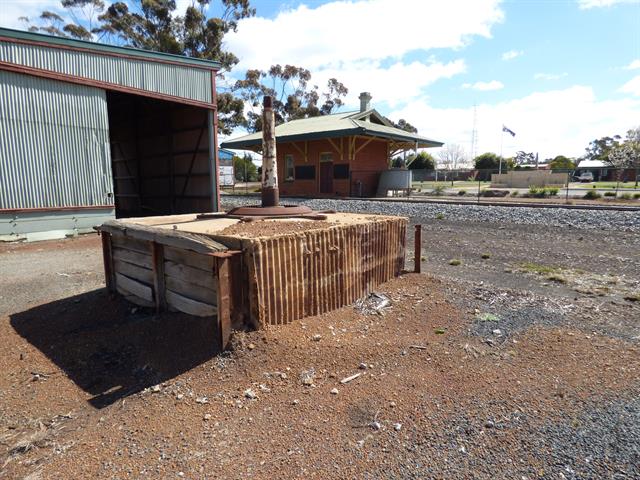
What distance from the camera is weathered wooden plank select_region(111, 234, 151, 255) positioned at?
5.47 m

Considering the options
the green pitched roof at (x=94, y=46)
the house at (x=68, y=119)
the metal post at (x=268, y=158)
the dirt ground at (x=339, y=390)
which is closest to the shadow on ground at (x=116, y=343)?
the dirt ground at (x=339, y=390)

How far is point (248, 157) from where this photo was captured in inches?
2422

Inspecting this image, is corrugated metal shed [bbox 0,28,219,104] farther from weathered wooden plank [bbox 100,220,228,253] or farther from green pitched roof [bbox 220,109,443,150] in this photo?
green pitched roof [bbox 220,109,443,150]

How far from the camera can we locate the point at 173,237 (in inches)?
180

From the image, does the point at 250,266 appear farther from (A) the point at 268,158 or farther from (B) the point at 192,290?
(A) the point at 268,158

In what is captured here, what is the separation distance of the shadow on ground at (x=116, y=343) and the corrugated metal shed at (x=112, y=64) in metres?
8.16

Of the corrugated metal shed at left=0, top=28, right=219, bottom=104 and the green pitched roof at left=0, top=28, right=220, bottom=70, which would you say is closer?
the green pitched roof at left=0, top=28, right=220, bottom=70

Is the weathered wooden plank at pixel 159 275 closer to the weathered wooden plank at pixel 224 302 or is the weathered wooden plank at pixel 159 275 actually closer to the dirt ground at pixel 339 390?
the dirt ground at pixel 339 390

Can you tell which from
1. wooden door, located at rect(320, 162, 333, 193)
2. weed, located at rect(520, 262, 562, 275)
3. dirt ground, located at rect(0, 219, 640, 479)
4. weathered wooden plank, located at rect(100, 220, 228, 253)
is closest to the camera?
dirt ground, located at rect(0, 219, 640, 479)

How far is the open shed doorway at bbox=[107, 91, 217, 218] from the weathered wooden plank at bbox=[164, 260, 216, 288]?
11.2 metres

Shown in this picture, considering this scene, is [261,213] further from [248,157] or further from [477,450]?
[248,157]

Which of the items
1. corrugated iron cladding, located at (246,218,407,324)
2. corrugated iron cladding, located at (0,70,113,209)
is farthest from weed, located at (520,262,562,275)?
corrugated iron cladding, located at (0,70,113,209)

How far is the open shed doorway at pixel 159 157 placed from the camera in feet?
53.8

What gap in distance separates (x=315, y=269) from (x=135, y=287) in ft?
8.46
